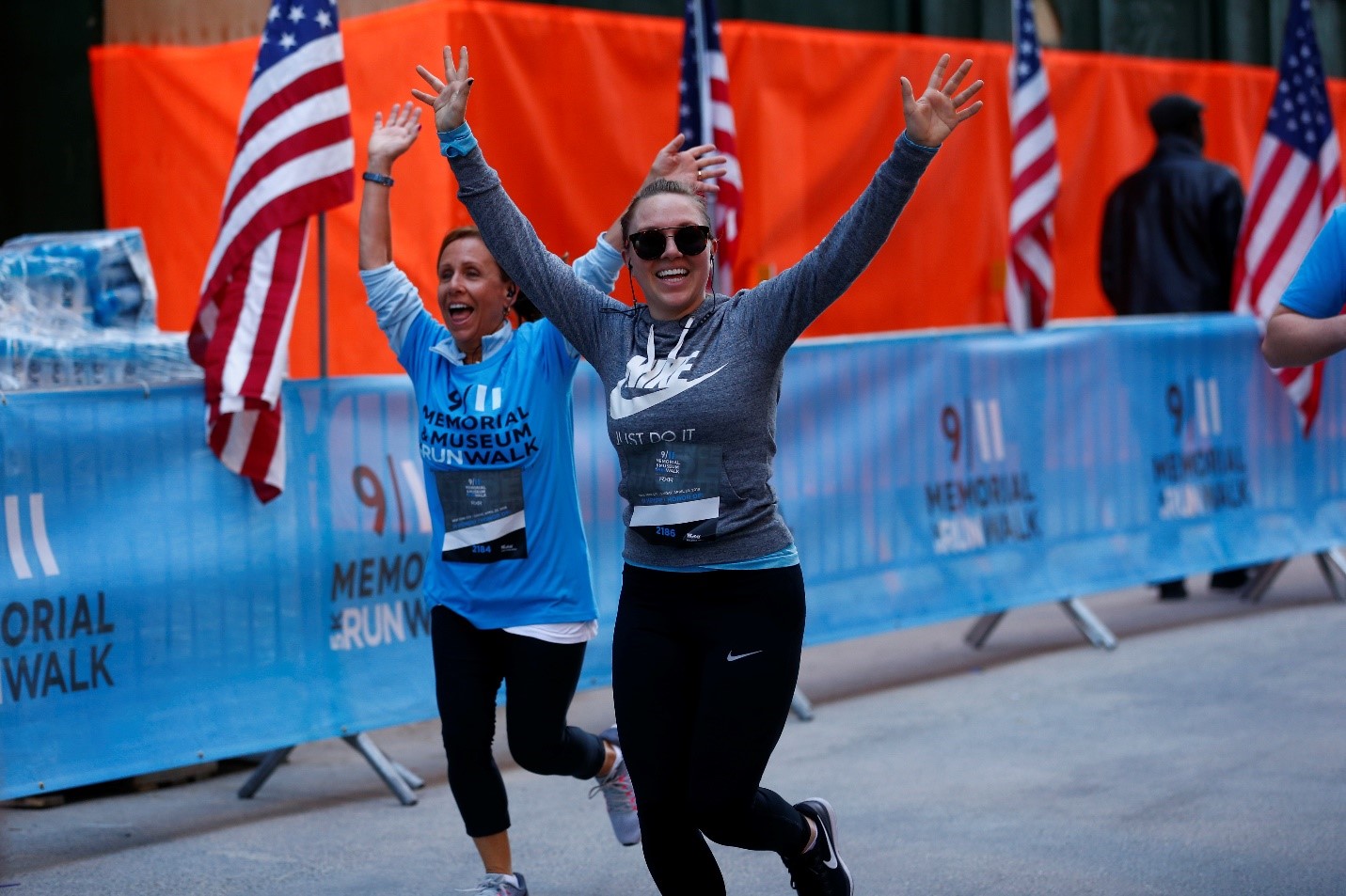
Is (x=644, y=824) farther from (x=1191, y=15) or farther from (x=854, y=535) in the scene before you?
(x=1191, y=15)

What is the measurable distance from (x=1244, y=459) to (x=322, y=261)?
561 centimetres

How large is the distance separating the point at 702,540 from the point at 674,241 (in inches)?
27.8

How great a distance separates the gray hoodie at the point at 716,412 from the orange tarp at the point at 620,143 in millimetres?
4748

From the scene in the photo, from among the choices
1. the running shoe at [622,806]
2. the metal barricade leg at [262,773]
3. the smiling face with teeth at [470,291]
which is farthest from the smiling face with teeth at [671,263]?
the metal barricade leg at [262,773]

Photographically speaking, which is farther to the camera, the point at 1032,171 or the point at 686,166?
the point at 1032,171

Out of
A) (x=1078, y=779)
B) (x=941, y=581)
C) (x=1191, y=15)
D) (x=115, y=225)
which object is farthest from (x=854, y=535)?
(x=1191, y=15)

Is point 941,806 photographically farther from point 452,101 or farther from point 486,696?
point 452,101

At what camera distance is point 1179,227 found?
35.6 ft

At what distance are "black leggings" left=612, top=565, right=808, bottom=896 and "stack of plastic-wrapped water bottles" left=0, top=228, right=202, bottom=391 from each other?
9.73 ft

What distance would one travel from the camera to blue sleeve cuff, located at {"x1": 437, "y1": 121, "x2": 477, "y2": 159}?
4.28 m

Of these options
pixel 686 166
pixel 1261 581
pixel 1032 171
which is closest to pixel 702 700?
pixel 686 166

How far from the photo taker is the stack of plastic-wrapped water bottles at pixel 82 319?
21.2 ft

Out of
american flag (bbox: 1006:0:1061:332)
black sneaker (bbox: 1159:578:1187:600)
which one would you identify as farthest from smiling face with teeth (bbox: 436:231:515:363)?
black sneaker (bbox: 1159:578:1187:600)

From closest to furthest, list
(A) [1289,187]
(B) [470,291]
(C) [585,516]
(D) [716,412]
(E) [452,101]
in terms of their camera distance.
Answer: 1. (D) [716,412]
2. (E) [452,101]
3. (B) [470,291]
4. (C) [585,516]
5. (A) [1289,187]
